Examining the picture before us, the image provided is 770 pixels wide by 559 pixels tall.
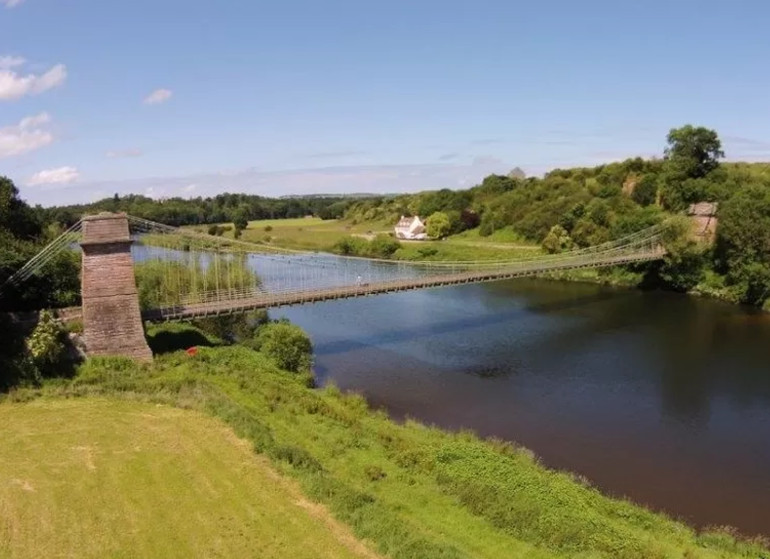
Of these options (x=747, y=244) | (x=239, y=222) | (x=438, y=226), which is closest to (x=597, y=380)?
(x=747, y=244)

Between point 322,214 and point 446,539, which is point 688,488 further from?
point 322,214

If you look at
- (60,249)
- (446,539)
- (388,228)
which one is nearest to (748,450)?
(446,539)

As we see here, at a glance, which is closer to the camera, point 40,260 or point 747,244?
point 40,260

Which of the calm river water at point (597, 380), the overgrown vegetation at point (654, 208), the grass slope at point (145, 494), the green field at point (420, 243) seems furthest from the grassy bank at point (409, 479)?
the green field at point (420, 243)

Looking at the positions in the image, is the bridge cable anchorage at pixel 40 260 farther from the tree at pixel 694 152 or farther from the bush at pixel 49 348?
the tree at pixel 694 152

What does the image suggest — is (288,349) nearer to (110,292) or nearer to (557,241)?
(110,292)

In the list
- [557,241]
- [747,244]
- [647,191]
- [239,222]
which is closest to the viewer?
[747,244]

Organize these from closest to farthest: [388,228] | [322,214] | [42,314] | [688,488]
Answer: [688,488] → [42,314] → [388,228] → [322,214]
